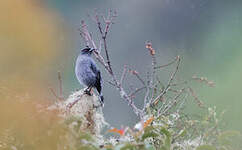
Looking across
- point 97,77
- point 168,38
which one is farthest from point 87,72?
point 168,38

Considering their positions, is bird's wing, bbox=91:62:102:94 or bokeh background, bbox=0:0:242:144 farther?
bokeh background, bbox=0:0:242:144

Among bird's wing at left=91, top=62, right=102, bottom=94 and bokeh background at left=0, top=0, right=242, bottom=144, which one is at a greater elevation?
bokeh background at left=0, top=0, right=242, bottom=144

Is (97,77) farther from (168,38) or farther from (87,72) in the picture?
(168,38)

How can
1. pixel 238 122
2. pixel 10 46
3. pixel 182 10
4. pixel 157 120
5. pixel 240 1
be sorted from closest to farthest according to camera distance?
pixel 157 120 < pixel 10 46 < pixel 238 122 < pixel 182 10 < pixel 240 1

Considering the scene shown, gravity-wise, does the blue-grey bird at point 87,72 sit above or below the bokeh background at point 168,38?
below

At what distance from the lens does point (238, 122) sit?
5227 mm

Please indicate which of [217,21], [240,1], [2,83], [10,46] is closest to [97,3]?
[217,21]

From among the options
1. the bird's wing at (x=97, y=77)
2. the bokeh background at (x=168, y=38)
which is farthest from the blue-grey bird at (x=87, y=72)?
the bokeh background at (x=168, y=38)

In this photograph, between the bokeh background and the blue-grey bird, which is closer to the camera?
the blue-grey bird

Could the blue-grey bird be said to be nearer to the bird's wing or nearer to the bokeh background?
the bird's wing

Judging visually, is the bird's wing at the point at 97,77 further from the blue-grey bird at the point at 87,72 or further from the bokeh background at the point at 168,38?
the bokeh background at the point at 168,38

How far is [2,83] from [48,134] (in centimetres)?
19

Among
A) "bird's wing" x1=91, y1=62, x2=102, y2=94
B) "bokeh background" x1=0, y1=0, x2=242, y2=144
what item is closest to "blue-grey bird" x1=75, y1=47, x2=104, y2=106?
"bird's wing" x1=91, y1=62, x2=102, y2=94

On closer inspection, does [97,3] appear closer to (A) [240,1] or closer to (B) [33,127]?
(A) [240,1]
